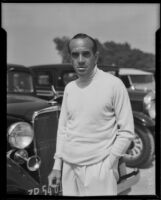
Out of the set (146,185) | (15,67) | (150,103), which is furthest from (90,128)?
(150,103)

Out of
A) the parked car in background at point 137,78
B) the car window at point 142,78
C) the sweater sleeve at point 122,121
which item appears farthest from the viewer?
the car window at point 142,78

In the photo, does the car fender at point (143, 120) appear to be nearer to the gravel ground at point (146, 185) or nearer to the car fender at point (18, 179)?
the gravel ground at point (146, 185)

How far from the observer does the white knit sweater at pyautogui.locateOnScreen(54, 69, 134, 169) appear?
281cm

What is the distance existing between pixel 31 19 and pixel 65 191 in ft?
5.58

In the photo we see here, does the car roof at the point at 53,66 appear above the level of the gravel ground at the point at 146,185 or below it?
above

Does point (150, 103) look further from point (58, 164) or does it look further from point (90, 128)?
point (58, 164)

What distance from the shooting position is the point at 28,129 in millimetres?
3102

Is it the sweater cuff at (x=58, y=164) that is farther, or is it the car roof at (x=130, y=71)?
the car roof at (x=130, y=71)

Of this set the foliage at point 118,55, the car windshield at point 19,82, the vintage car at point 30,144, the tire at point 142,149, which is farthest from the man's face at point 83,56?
the tire at point 142,149

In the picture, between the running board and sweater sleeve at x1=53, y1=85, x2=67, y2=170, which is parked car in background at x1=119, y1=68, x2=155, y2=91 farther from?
the running board

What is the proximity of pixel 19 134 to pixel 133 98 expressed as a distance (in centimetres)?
124

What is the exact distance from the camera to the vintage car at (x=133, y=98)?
3246 mm

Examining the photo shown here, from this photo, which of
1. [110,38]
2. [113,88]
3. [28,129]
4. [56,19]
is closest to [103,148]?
[113,88]

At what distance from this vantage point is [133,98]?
3.36 m
